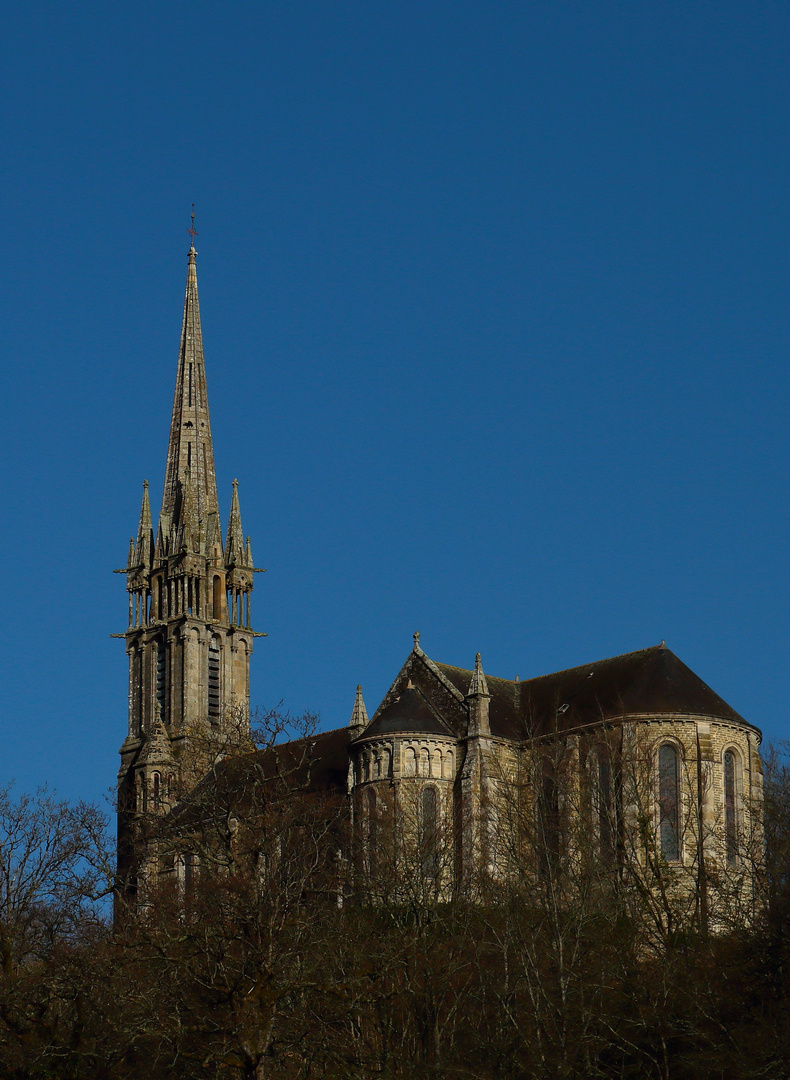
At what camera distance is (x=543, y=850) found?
158ft

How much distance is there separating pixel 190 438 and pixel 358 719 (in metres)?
32.8

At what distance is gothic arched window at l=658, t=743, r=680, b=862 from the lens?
5966 cm

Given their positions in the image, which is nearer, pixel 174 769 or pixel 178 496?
pixel 174 769

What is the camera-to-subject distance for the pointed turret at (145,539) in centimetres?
9115

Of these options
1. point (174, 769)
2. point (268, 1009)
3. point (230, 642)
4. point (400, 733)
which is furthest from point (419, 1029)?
point (230, 642)

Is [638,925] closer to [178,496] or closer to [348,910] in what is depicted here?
[348,910]

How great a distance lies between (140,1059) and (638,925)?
13830mm

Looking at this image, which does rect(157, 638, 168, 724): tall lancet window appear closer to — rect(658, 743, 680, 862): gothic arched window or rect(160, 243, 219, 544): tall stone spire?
rect(160, 243, 219, 544): tall stone spire

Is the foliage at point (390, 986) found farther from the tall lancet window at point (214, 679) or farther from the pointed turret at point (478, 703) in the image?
the tall lancet window at point (214, 679)

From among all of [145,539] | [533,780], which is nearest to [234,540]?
[145,539]

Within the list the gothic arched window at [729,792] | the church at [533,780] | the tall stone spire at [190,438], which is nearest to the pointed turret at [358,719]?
the church at [533,780]

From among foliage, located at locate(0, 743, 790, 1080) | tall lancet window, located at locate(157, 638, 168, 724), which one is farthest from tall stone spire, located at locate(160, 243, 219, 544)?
foliage, located at locate(0, 743, 790, 1080)

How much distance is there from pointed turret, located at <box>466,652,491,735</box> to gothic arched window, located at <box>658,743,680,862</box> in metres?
6.69

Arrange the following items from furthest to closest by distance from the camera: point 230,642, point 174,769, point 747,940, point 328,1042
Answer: point 230,642 < point 174,769 < point 747,940 < point 328,1042
